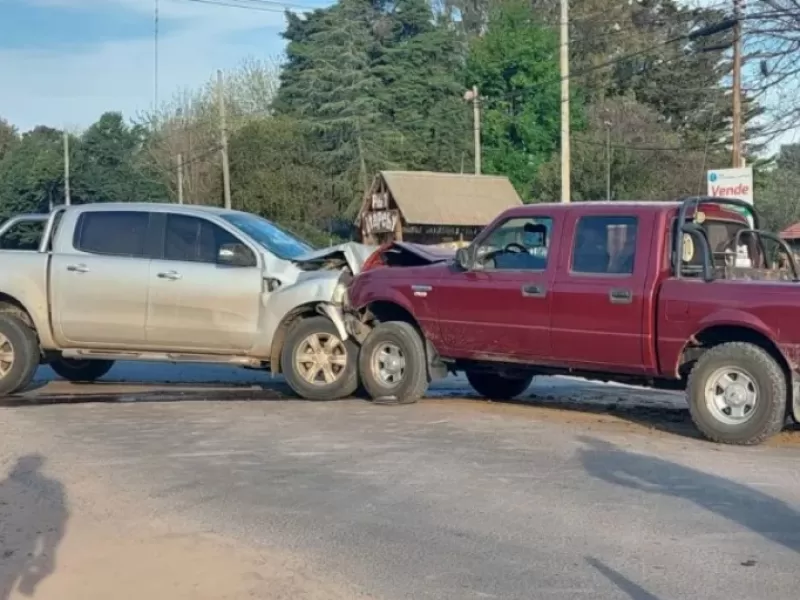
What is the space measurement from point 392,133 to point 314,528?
54.5m

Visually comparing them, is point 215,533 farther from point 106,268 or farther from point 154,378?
point 154,378

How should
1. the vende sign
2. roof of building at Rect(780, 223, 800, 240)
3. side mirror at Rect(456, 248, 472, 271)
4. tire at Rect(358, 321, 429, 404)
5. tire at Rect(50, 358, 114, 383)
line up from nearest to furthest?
side mirror at Rect(456, 248, 472, 271) < tire at Rect(358, 321, 429, 404) < tire at Rect(50, 358, 114, 383) < the vende sign < roof of building at Rect(780, 223, 800, 240)

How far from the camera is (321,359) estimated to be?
12234mm

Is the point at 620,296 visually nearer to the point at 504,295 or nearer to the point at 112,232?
the point at 504,295

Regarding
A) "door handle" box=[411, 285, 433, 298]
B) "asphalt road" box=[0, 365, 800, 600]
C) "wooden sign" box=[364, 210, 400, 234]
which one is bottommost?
"asphalt road" box=[0, 365, 800, 600]

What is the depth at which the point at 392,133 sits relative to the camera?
60531 millimetres

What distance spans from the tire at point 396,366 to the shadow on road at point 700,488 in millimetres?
2609

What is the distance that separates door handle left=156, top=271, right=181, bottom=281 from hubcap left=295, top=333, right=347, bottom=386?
4.98 ft

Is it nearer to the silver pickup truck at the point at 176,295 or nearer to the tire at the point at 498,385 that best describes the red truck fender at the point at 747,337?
the tire at the point at 498,385

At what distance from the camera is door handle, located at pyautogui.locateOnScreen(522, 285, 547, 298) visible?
10.9 m

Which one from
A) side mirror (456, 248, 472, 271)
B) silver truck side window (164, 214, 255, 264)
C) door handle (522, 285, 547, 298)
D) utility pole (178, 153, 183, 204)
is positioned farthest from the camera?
utility pole (178, 153, 183, 204)

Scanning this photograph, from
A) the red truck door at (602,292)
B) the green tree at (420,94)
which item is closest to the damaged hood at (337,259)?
the red truck door at (602,292)

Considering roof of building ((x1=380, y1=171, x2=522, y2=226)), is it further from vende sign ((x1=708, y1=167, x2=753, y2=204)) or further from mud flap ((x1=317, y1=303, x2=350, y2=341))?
mud flap ((x1=317, y1=303, x2=350, y2=341))

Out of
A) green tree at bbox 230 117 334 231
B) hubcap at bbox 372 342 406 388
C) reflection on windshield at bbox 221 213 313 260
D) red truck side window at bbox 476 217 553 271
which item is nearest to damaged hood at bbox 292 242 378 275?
reflection on windshield at bbox 221 213 313 260
